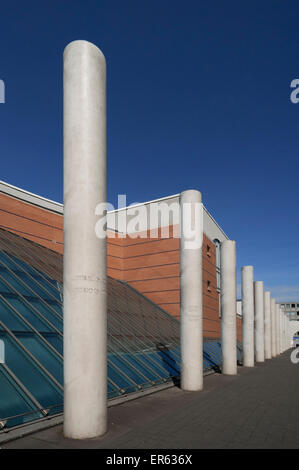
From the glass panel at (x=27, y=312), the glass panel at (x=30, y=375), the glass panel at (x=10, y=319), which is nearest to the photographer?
the glass panel at (x=30, y=375)

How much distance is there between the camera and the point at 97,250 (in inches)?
351

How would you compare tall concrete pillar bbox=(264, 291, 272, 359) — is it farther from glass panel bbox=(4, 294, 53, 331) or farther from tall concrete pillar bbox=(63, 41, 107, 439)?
tall concrete pillar bbox=(63, 41, 107, 439)

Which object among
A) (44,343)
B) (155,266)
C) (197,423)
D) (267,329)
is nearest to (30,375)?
(44,343)

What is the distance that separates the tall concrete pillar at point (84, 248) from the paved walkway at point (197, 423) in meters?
0.77

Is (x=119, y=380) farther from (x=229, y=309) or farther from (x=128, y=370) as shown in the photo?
(x=229, y=309)

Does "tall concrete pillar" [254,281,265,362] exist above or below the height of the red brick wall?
below

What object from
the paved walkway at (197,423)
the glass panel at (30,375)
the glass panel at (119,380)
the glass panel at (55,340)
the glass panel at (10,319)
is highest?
the glass panel at (10,319)

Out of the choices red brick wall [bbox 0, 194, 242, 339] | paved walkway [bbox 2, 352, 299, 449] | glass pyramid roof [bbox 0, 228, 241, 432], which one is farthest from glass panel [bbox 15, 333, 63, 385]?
red brick wall [bbox 0, 194, 242, 339]

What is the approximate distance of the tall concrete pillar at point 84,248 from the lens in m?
8.27

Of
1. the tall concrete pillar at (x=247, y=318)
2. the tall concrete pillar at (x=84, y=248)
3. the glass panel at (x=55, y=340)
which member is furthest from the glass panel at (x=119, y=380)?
the tall concrete pillar at (x=247, y=318)

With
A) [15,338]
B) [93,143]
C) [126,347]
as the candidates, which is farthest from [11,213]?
[93,143]

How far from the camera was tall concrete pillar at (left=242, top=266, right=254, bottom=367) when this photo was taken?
92.8 ft

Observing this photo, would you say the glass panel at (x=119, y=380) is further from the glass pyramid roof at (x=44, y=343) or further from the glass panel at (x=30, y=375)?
the glass panel at (x=30, y=375)

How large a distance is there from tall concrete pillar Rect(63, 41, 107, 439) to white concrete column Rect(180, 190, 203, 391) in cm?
713
